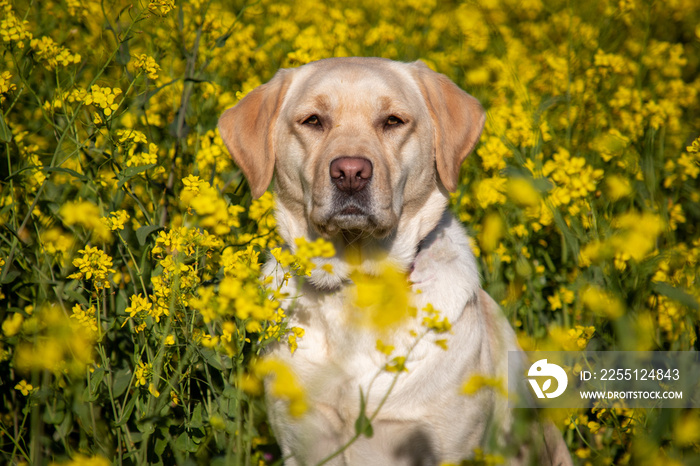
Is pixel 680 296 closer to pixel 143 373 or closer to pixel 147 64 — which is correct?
pixel 143 373

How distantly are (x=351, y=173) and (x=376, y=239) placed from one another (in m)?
0.50

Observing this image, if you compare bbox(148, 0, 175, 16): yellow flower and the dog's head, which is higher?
bbox(148, 0, 175, 16): yellow flower

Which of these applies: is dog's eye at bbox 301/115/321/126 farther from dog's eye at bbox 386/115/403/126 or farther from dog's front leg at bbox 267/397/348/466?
dog's front leg at bbox 267/397/348/466

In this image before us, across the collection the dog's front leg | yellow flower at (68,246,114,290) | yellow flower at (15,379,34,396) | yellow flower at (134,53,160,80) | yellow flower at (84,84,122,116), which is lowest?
the dog's front leg

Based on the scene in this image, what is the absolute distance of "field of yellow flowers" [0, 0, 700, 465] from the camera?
7.69 feet

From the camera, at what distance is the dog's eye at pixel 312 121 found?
3.12 m

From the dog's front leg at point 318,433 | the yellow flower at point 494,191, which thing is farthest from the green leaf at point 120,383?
the yellow flower at point 494,191

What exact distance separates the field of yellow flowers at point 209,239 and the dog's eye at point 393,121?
24.8 inches

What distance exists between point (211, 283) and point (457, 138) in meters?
1.41

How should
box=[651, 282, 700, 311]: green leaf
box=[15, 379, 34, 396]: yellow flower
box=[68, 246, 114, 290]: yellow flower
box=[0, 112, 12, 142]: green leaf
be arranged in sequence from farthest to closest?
box=[0, 112, 12, 142]: green leaf < box=[15, 379, 34, 396]: yellow flower < box=[68, 246, 114, 290]: yellow flower < box=[651, 282, 700, 311]: green leaf

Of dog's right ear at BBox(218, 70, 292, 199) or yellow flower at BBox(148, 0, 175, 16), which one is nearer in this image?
yellow flower at BBox(148, 0, 175, 16)

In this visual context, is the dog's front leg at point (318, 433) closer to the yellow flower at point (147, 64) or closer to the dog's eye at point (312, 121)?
the dog's eye at point (312, 121)

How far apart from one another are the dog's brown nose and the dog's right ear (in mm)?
522

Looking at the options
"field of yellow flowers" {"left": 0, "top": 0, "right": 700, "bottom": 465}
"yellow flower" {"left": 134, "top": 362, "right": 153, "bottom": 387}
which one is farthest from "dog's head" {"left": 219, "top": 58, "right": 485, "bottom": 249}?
"yellow flower" {"left": 134, "top": 362, "right": 153, "bottom": 387}
